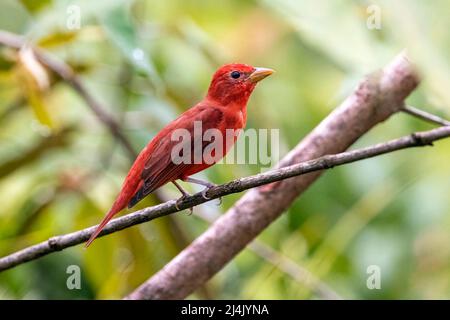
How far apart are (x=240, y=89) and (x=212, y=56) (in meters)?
0.35

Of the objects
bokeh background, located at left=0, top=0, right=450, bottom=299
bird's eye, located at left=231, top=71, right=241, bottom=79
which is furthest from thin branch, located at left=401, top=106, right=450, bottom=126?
bird's eye, located at left=231, top=71, right=241, bottom=79

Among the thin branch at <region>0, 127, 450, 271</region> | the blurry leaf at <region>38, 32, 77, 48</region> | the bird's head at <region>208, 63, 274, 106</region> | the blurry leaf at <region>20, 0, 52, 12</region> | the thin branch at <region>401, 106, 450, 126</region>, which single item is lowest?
the thin branch at <region>0, 127, 450, 271</region>

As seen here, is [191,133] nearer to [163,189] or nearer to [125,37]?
[125,37]

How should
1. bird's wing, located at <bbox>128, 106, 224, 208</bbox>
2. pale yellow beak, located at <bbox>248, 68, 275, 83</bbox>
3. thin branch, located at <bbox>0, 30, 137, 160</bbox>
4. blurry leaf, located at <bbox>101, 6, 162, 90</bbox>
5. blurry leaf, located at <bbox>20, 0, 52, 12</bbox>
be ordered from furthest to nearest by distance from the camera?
thin branch, located at <bbox>0, 30, 137, 160</bbox> → blurry leaf, located at <bbox>20, 0, 52, 12</bbox> → pale yellow beak, located at <bbox>248, 68, 275, 83</bbox> → bird's wing, located at <bbox>128, 106, 224, 208</bbox> → blurry leaf, located at <bbox>101, 6, 162, 90</bbox>

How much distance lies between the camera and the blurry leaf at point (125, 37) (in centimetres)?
201

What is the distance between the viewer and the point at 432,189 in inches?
143

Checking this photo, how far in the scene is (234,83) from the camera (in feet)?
8.66

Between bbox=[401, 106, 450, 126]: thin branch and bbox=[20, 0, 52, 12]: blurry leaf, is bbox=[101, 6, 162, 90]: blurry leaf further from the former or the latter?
bbox=[401, 106, 450, 126]: thin branch

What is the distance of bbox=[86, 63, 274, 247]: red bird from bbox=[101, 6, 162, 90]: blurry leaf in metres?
0.27

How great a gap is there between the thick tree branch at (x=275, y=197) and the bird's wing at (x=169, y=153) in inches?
14.2

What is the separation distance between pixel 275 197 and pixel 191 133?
0.50 meters

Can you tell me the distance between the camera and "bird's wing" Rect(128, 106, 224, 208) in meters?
2.13

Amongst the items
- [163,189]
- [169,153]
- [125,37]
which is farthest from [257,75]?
[163,189]
